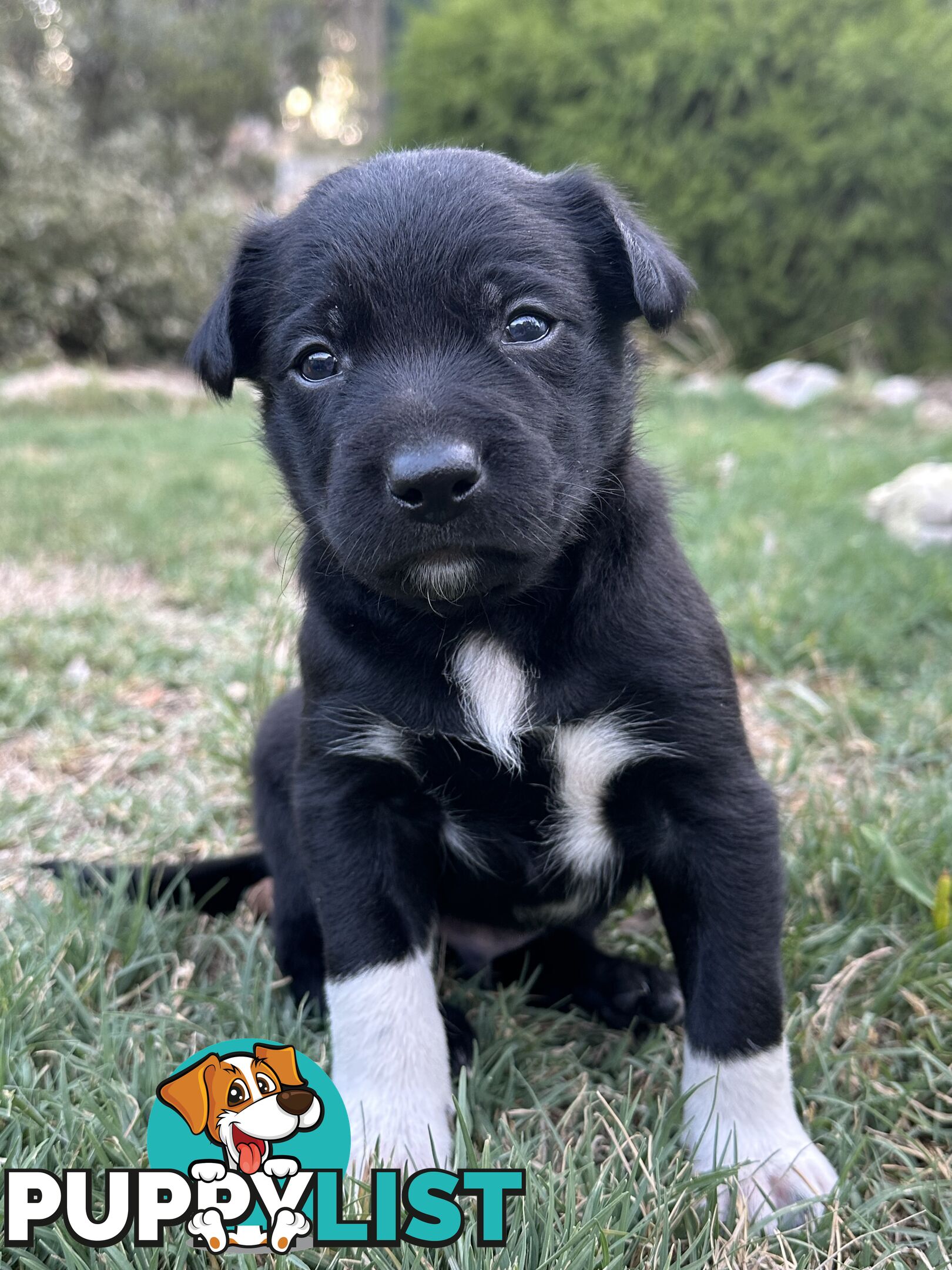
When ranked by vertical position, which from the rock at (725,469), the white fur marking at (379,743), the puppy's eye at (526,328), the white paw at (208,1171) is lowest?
the rock at (725,469)

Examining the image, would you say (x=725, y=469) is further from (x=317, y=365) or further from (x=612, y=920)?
(x=317, y=365)

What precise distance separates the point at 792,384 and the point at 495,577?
832cm

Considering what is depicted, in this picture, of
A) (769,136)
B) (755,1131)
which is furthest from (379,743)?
A: (769,136)

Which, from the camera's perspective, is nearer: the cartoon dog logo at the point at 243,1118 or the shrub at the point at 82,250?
the cartoon dog logo at the point at 243,1118

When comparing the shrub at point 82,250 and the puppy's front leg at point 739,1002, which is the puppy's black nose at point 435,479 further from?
the shrub at point 82,250

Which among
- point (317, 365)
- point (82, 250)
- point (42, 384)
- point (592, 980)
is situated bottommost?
point (42, 384)

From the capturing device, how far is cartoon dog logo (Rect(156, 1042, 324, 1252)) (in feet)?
4.76

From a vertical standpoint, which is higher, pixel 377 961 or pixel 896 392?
pixel 377 961

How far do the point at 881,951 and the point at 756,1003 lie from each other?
1.57 feet

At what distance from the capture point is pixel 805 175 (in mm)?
10242

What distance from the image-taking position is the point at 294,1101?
1.48 meters

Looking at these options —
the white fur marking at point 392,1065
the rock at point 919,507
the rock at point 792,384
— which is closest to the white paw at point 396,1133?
the white fur marking at point 392,1065

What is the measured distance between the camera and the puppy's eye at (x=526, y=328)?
182cm

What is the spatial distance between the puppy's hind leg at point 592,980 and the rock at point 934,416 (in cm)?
671
